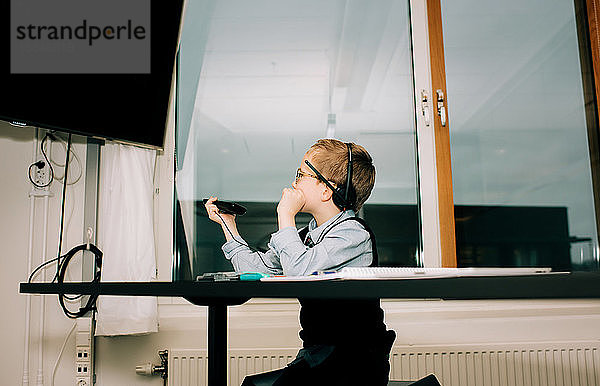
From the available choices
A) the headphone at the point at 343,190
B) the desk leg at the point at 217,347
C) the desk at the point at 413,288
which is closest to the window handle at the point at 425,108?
the headphone at the point at 343,190

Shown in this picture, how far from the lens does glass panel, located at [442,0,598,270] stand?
2.36 m

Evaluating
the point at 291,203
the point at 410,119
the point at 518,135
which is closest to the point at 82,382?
the point at 291,203

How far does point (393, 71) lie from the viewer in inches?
95.0

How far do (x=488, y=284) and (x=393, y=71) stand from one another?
2034 mm

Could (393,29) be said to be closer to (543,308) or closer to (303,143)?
(303,143)

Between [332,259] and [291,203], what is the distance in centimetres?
22

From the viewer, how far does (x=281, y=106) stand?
7.84 ft

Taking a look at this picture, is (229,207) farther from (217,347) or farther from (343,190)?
(217,347)

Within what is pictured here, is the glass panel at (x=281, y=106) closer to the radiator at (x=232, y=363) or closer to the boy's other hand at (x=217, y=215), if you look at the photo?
the radiator at (x=232, y=363)

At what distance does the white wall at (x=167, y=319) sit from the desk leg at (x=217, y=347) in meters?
1.00

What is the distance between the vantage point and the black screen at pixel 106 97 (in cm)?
177

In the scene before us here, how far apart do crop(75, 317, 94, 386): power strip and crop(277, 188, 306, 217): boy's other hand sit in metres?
1.08

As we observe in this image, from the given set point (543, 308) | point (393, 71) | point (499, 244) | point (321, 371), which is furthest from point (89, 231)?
point (543, 308)

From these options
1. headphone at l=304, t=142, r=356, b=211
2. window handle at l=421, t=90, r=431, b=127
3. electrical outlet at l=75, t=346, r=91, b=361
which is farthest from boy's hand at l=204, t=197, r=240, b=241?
window handle at l=421, t=90, r=431, b=127
